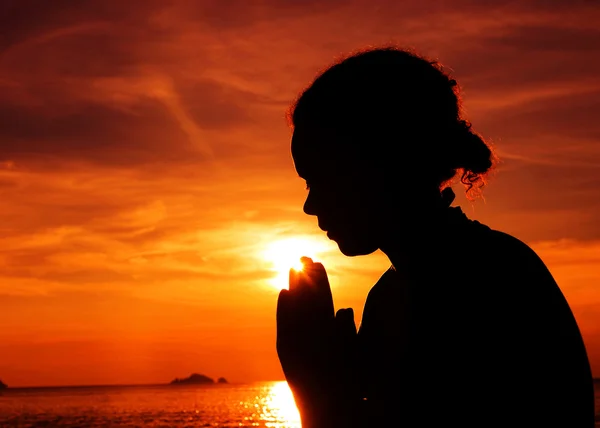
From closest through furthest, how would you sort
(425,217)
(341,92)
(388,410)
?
(388,410)
(425,217)
(341,92)

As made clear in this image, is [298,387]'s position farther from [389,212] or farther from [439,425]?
[389,212]

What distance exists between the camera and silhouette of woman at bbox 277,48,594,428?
5.40ft

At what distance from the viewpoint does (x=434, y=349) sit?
5.63 feet

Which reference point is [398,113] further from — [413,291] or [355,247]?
[413,291]

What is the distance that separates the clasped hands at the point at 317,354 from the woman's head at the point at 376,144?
13.5 inches

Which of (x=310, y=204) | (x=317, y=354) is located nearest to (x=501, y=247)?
(x=317, y=354)

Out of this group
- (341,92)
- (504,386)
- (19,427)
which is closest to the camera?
(504,386)

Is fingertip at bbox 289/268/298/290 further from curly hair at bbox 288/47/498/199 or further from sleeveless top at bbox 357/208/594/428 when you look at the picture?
curly hair at bbox 288/47/498/199

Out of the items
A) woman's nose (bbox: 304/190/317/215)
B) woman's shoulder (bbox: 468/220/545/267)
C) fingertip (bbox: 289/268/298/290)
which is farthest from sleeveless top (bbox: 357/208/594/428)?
woman's nose (bbox: 304/190/317/215)

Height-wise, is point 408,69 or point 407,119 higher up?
point 408,69

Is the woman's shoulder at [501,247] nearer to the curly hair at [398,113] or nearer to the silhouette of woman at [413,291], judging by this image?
the silhouette of woman at [413,291]

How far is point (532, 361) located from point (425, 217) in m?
0.53

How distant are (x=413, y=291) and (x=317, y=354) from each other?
0.28 m

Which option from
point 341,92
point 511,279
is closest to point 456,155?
point 341,92
